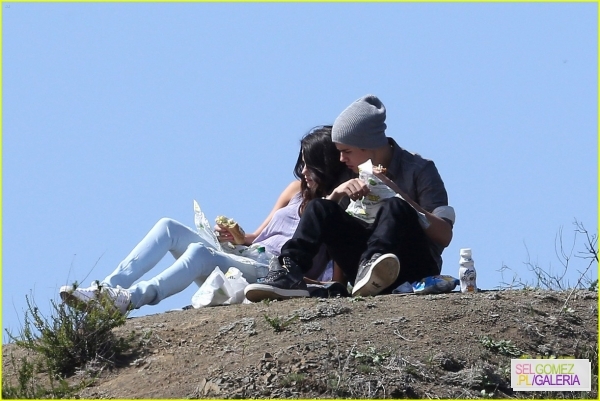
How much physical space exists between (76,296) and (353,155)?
2.16 m

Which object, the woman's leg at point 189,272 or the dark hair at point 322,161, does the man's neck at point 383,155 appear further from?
the woman's leg at point 189,272

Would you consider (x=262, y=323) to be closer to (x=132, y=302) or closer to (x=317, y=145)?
(x=132, y=302)

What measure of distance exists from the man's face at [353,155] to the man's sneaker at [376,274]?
0.84 m

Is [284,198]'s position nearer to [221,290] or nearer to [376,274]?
[221,290]

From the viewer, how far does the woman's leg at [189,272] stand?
8594mm

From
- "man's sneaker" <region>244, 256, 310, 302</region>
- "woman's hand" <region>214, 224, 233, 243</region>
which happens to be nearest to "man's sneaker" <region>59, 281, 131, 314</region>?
"man's sneaker" <region>244, 256, 310, 302</region>

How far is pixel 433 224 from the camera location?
859 cm

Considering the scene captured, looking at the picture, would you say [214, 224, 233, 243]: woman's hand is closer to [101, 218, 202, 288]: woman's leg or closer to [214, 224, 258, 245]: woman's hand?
Result: [214, 224, 258, 245]: woman's hand

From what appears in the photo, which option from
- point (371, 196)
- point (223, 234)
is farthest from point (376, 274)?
point (223, 234)

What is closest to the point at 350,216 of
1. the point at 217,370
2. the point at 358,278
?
the point at 358,278

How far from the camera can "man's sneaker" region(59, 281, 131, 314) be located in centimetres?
814

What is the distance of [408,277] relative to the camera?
8742 mm

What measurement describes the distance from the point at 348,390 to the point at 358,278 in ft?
5.20

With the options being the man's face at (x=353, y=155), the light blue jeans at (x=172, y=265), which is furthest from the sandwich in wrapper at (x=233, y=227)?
the man's face at (x=353, y=155)
